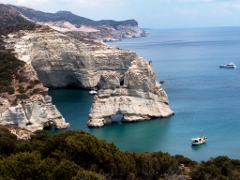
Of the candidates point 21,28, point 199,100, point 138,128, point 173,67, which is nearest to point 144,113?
point 138,128

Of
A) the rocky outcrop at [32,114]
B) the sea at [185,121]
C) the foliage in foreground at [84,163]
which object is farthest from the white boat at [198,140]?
the foliage in foreground at [84,163]

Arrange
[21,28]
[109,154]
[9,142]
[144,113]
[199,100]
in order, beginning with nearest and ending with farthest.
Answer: [109,154], [9,142], [144,113], [199,100], [21,28]

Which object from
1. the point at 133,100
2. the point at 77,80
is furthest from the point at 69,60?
the point at 133,100

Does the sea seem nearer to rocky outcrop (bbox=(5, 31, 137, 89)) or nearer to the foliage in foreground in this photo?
rocky outcrop (bbox=(5, 31, 137, 89))

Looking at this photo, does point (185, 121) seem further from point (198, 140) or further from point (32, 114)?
point (32, 114)

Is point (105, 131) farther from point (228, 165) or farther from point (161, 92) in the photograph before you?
point (228, 165)

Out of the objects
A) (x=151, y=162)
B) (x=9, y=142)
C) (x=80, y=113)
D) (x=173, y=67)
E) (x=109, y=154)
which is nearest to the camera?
(x=109, y=154)
